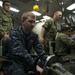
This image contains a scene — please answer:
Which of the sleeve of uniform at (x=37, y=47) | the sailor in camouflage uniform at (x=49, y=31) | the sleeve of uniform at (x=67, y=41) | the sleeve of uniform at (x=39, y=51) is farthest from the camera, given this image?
the sailor in camouflage uniform at (x=49, y=31)

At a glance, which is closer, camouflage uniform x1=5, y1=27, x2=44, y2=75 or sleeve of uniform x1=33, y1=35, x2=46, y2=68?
camouflage uniform x1=5, y1=27, x2=44, y2=75

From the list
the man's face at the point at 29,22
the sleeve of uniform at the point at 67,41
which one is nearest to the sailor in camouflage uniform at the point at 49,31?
the sleeve of uniform at the point at 67,41

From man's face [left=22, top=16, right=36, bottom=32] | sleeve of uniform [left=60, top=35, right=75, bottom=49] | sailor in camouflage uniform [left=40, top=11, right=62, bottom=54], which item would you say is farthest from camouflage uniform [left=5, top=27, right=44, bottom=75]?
sailor in camouflage uniform [left=40, top=11, right=62, bottom=54]

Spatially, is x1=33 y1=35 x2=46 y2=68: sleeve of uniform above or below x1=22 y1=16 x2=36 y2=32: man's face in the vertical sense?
below

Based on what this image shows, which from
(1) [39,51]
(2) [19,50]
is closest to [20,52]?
(2) [19,50]

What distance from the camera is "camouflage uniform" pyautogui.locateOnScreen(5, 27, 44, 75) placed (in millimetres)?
2604

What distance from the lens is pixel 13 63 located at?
262 cm

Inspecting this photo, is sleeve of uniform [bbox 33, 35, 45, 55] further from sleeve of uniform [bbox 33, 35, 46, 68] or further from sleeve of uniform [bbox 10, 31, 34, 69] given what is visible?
sleeve of uniform [bbox 10, 31, 34, 69]

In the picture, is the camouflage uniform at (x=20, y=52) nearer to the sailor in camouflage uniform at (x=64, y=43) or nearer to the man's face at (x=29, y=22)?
the man's face at (x=29, y=22)

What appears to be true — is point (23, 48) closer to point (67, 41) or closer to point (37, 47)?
point (37, 47)

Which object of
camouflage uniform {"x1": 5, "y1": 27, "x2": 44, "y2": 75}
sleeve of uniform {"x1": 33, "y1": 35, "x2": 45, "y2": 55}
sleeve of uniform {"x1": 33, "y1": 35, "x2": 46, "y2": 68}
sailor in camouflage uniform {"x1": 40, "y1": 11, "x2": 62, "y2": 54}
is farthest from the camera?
sailor in camouflage uniform {"x1": 40, "y1": 11, "x2": 62, "y2": 54}

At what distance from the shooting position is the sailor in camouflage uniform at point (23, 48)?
261 centimetres

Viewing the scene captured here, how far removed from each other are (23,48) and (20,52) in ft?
0.25

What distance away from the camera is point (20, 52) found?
263 cm
